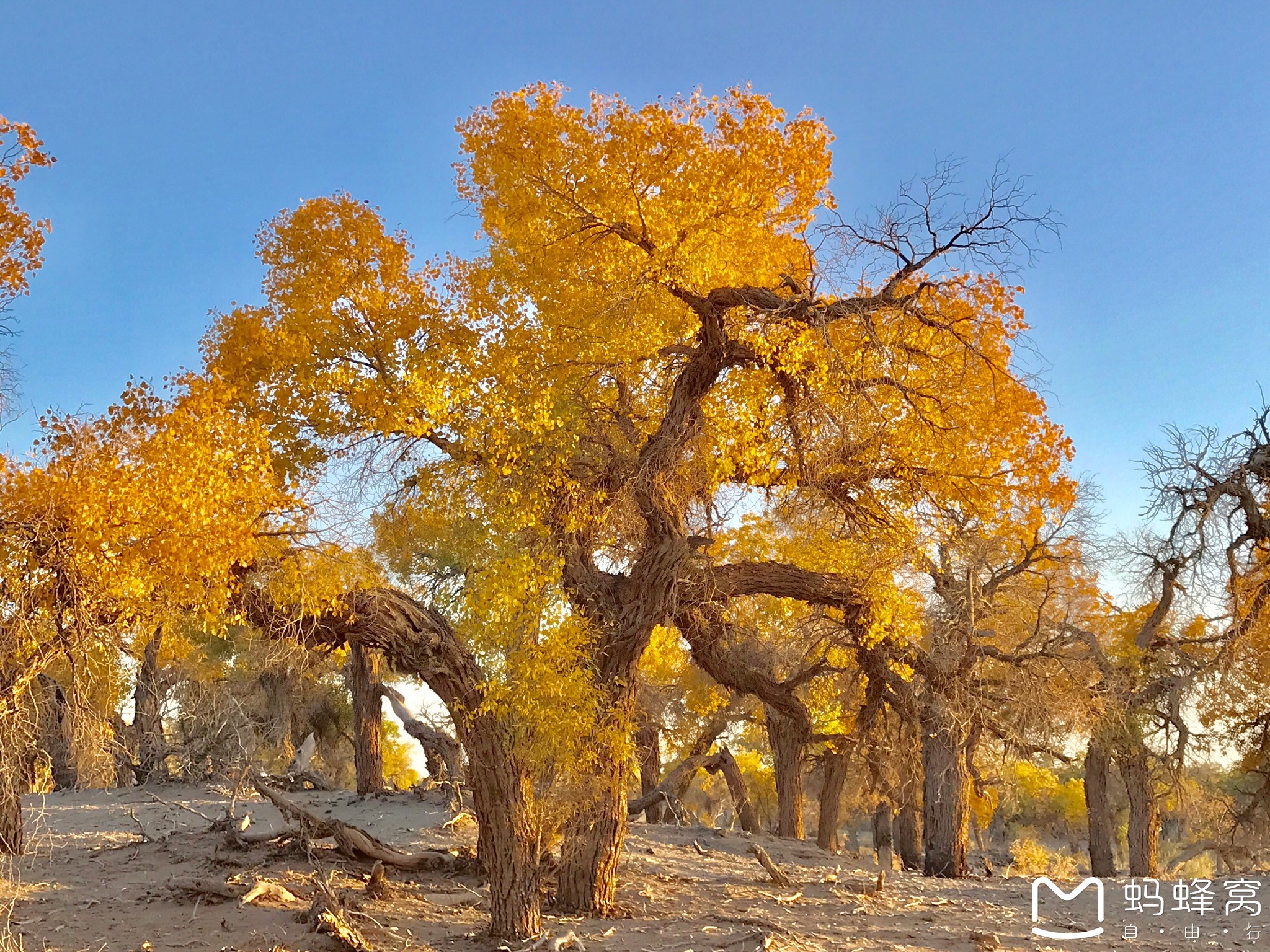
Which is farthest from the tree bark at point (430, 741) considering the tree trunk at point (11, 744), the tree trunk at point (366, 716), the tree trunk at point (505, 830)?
the tree trunk at point (11, 744)

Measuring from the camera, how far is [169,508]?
25.6 feet

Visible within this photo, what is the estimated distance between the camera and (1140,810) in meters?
18.4

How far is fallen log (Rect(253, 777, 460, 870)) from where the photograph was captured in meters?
11.1

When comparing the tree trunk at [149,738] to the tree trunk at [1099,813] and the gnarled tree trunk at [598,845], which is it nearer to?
the gnarled tree trunk at [598,845]

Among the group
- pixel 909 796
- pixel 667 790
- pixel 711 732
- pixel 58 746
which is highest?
pixel 711 732

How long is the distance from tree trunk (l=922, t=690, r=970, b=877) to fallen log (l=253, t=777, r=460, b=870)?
7.67m

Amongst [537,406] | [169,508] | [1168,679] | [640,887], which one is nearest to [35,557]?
[169,508]

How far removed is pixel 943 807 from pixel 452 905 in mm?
7912

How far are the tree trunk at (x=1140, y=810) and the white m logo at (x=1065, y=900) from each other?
5.03m

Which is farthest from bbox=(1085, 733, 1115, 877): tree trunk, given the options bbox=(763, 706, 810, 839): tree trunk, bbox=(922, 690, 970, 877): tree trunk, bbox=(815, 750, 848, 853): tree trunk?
bbox=(763, 706, 810, 839): tree trunk

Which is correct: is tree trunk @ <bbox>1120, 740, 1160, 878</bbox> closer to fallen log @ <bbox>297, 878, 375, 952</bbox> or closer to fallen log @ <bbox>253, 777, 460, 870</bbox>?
fallen log @ <bbox>253, 777, 460, 870</bbox>

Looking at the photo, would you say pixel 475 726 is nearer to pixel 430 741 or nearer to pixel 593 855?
pixel 593 855

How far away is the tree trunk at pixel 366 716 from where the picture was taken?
56.5 ft

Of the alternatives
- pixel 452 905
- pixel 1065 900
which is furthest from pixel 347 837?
pixel 1065 900
